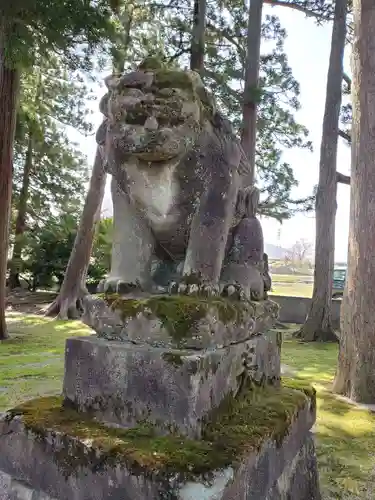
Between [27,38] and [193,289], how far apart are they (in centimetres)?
500

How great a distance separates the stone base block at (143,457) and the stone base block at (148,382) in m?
0.05

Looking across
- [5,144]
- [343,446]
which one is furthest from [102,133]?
[5,144]

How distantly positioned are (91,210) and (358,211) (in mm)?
6808

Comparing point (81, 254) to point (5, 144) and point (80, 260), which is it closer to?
point (80, 260)

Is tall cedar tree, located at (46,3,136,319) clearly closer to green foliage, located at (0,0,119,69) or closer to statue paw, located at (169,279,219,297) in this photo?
green foliage, located at (0,0,119,69)

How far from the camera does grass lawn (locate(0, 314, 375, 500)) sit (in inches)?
106

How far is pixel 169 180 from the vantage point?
5.98 ft

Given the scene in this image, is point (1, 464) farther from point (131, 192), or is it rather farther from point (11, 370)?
point (11, 370)

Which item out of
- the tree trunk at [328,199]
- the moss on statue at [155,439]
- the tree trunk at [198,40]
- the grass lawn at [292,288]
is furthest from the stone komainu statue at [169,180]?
the grass lawn at [292,288]

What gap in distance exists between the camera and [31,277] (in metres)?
13.8

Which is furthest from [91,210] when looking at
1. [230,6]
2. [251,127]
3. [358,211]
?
[358,211]

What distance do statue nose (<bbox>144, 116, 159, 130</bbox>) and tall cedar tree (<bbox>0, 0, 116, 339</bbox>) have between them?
14.4 feet

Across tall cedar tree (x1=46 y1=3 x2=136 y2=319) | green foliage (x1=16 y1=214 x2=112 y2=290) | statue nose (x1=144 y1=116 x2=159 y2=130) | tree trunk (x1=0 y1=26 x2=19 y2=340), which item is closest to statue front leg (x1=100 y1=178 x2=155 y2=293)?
statue nose (x1=144 y1=116 x2=159 y2=130)

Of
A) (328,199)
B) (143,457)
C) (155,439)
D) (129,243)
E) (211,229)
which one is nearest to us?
(143,457)
